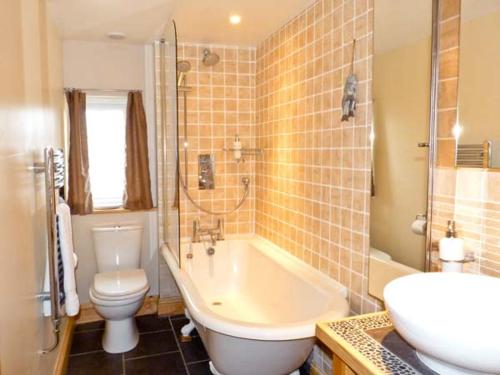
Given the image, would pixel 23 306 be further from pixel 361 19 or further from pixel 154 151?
pixel 154 151

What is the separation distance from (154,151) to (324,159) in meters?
1.82

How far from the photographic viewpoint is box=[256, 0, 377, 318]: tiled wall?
7.07 ft

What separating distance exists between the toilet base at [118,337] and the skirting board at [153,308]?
0.54 meters

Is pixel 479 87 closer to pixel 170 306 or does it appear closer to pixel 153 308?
pixel 170 306

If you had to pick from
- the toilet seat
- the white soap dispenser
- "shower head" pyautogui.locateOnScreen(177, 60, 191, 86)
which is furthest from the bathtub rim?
"shower head" pyautogui.locateOnScreen(177, 60, 191, 86)

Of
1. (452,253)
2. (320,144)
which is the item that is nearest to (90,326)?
(320,144)

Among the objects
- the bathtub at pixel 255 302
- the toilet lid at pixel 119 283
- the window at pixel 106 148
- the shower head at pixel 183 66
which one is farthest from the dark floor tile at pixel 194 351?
the shower head at pixel 183 66

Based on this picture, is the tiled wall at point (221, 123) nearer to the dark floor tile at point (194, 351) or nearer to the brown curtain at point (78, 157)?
the brown curtain at point (78, 157)

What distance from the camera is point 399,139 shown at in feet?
6.36

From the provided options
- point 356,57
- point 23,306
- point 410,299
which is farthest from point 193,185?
point 410,299

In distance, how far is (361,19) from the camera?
6.88 feet

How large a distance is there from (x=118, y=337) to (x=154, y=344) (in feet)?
0.92

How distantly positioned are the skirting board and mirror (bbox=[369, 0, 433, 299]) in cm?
214

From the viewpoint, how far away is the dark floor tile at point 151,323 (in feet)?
11.2
